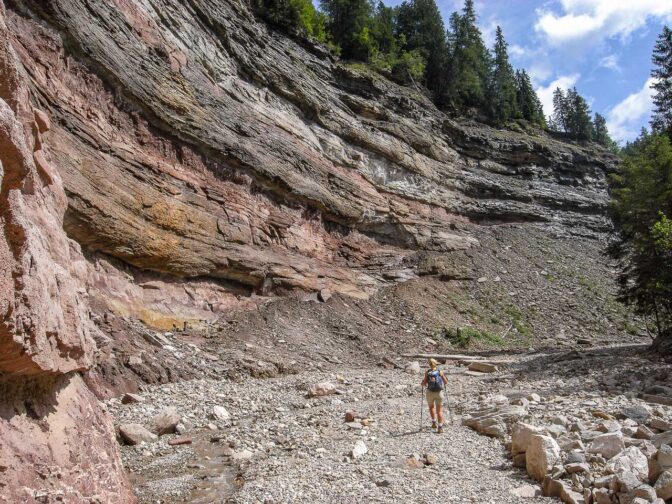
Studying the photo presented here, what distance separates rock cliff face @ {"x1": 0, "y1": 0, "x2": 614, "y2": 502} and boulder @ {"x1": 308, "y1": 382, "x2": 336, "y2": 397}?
6309 mm

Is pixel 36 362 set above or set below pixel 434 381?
above

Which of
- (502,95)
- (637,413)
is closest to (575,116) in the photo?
(502,95)

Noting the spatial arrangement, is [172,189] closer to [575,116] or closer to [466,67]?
[466,67]

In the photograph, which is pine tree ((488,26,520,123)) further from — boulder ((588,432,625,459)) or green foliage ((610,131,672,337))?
boulder ((588,432,625,459))

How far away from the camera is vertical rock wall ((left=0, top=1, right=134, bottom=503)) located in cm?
384

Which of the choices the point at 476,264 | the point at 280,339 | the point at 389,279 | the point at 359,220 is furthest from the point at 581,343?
the point at 280,339

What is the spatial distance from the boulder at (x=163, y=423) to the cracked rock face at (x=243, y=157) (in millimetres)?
7589

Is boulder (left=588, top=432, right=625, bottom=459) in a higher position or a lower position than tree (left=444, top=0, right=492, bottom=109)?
lower

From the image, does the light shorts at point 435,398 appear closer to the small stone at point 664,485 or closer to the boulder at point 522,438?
the boulder at point 522,438

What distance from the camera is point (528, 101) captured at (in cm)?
5812

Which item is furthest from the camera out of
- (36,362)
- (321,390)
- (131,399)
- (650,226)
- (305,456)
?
(650,226)

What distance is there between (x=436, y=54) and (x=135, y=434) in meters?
51.8

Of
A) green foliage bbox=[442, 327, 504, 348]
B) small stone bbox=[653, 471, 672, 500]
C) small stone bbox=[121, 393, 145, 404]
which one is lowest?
small stone bbox=[653, 471, 672, 500]

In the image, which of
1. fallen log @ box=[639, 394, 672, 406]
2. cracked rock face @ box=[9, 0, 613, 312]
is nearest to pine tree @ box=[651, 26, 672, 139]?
cracked rock face @ box=[9, 0, 613, 312]
